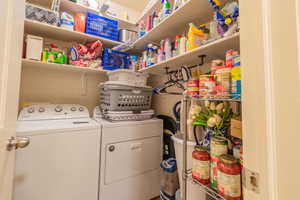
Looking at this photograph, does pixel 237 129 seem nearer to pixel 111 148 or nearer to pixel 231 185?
pixel 231 185

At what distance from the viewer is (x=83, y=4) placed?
5.49ft

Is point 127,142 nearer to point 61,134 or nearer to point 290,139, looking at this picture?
point 61,134

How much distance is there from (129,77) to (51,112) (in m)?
0.92

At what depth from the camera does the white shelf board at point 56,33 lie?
1382 millimetres

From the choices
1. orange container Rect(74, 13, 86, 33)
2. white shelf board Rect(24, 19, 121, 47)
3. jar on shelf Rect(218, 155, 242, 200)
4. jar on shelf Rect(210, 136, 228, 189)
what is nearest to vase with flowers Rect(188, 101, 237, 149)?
jar on shelf Rect(210, 136, 228, 189)

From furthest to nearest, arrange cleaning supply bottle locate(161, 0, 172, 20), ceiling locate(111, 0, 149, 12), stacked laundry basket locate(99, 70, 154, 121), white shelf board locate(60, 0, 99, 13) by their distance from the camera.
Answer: ceiling locate(111, 0, 149, 12), white shelf board locate(60, 0, 99, 13), stacked laundry basket locate(99, 70, 154, 121), cleaning supply bottle locate(161, 0, 172, 20)

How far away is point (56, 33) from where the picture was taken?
157cm

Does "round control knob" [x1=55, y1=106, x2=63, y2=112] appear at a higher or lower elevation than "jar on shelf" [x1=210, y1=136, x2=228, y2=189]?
higher

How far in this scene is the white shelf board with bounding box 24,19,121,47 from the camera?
1.38m

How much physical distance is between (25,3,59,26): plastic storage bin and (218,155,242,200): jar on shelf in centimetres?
199

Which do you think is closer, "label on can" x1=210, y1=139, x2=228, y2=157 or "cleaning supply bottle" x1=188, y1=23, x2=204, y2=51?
"label on can" x1=210, y1=139, x2=228, y2=157

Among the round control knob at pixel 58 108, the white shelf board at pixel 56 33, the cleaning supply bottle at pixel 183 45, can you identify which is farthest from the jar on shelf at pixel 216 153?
the white shelf board at pixel 56 33

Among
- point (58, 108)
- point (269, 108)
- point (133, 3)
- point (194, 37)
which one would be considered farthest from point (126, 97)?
point (133, 3)

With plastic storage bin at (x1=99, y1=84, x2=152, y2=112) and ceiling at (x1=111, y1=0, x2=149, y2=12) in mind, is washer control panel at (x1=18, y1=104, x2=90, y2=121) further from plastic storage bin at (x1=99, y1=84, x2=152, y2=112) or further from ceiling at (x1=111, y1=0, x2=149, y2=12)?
ceiling at (x1=111, y1=0, x2=149, y2=12)
